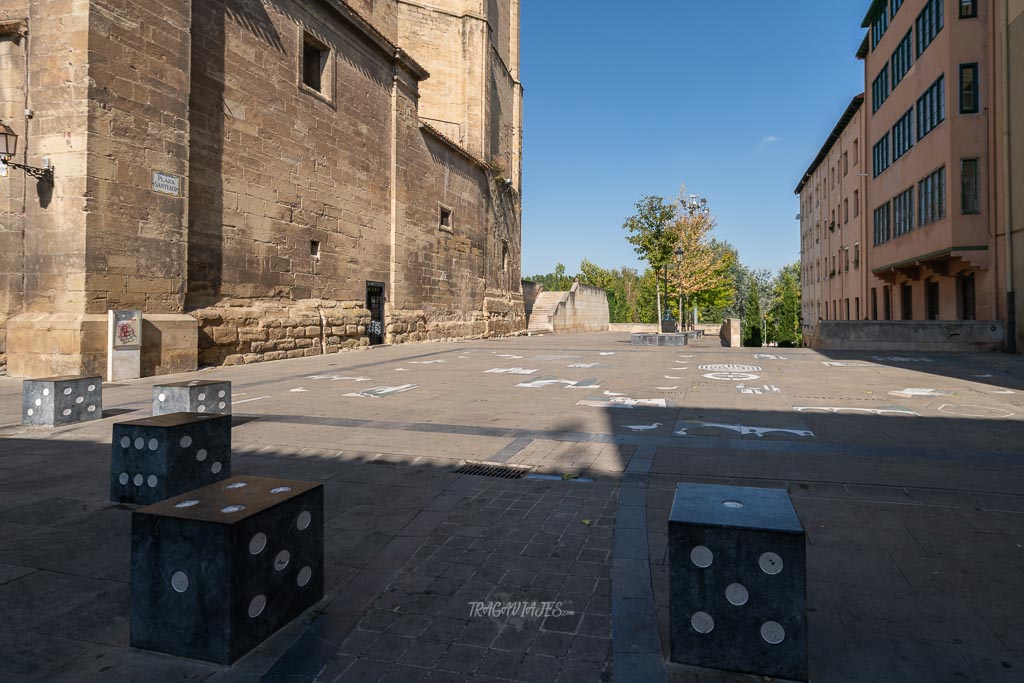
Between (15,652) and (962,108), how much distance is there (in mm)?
24254

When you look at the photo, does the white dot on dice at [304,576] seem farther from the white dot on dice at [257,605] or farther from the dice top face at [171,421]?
the dice top face at [171,421]

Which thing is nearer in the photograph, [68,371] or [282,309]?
[68,371]

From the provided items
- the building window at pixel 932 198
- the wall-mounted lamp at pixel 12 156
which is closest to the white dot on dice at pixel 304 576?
the wall-mounted lamp at pixel 12 156

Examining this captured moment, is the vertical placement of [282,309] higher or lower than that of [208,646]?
higher

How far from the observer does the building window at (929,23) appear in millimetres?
19875

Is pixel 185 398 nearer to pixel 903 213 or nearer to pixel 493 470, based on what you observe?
pixel 493 470

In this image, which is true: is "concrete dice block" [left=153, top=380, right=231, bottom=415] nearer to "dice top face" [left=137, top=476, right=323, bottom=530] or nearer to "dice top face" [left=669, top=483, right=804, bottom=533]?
"dice top face" [left=137, top=476, right=323, bottom=530]

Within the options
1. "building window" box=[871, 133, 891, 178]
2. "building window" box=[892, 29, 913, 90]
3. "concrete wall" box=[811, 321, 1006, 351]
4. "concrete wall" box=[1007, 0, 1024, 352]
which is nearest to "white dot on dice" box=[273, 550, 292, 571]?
"concrete wall" box=[811, 321, 1006, 351]

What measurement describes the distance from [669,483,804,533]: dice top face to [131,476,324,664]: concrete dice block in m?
1.56

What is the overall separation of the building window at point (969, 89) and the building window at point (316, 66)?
19479 mm

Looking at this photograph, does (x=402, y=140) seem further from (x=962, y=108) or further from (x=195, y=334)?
(x=962, y=108)

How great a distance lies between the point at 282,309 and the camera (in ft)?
52.2

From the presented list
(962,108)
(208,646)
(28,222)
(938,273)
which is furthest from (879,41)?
(208,646)

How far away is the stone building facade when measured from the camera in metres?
10.7
